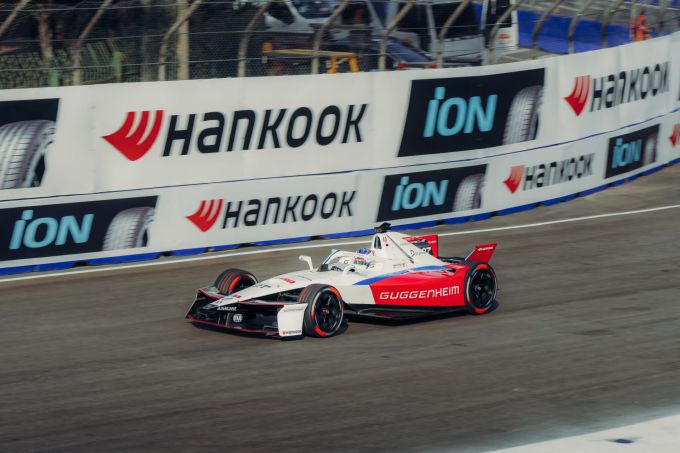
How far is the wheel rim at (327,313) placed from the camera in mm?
11445

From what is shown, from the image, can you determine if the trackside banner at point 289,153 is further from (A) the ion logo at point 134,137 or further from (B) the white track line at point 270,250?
(B) the white track line at point 270,250

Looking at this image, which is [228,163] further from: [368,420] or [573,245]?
[368,420]

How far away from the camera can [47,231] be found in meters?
15.6

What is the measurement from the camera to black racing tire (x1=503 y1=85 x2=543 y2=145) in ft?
66.7

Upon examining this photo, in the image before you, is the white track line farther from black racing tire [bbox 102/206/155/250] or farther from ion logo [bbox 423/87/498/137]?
ion logo [bbox 423/87/498/137]

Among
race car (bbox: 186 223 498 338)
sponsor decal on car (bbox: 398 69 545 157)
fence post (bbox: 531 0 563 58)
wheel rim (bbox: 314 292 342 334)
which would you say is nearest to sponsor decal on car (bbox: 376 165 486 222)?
sponsor decal on car (bbox: 398 69 545 157)

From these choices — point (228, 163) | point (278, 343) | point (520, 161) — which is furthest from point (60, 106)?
point (520, 161)

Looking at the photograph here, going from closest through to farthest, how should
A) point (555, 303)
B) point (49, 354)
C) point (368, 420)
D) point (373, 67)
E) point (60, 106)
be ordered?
point (368, 420)
point (49, 354)
point (555, 303)
point (60, 106)
point (373, 67)

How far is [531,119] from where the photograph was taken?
67.9 ft

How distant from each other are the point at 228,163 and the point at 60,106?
2.82 metres

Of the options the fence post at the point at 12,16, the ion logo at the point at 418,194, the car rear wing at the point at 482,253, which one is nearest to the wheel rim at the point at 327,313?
the car rear wing at the point at 482,253

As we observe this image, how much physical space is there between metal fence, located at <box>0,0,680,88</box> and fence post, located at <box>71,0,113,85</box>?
2cm

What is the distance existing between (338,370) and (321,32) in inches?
373

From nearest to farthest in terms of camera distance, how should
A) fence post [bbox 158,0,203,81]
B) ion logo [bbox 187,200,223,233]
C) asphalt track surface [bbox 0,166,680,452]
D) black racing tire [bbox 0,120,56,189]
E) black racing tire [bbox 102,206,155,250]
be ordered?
1. asphalt track surface [bbox 0,166,680,452]
2. black racing tire [bbox 0,120,56,189]
3. black racing tire [bbox 102,206,155,250]
4. ion logo [bbox 187,200,223,233]
5. fence post [bbox 158,0,203,81]
